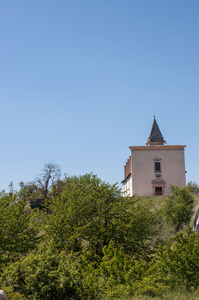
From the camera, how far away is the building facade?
175ft

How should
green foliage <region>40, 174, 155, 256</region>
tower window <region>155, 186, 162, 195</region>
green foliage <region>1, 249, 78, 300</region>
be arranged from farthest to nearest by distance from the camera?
tower window <region>155, 186, 162, 195</region> → green foliage <region>40, 174, 155, 256</region> → green foliage <region>1, 249, 78, 300</region>

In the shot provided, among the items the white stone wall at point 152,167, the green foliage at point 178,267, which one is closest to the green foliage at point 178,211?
the white stone wall at point 152,167

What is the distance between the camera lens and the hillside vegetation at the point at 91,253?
10.4 meters

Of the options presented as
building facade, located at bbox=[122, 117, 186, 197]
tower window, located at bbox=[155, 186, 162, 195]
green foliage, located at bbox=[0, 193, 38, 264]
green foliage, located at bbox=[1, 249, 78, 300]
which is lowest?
green foliage, located at bbox=[1, 249, 78, 300]

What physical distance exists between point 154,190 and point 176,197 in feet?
60.6

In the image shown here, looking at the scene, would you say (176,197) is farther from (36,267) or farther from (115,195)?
(36,267)

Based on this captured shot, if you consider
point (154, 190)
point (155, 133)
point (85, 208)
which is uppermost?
point (155, 133)

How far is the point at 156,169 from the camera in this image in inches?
2141

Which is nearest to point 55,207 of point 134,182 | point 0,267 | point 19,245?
point 19,245

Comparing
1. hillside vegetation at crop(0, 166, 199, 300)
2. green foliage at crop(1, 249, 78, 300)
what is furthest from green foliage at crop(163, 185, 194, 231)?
green foliage at crop(1, 249, 78, 300)

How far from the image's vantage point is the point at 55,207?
17859 millimetres

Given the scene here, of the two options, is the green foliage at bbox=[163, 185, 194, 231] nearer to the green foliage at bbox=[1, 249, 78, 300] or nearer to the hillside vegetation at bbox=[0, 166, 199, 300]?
the hillside vegetation at bbox=[0, 166, 199, 300]

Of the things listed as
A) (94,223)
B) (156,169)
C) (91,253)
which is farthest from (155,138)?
(91,253)

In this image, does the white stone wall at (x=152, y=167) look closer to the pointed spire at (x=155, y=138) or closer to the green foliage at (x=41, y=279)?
the pointed spire at (x=155, y=138)
